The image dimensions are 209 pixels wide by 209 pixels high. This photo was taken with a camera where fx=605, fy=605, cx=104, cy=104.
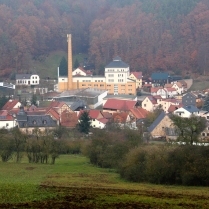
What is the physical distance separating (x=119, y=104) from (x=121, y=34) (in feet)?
72.9

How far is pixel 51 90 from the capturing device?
Result: 4659cm

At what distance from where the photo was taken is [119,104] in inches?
1467

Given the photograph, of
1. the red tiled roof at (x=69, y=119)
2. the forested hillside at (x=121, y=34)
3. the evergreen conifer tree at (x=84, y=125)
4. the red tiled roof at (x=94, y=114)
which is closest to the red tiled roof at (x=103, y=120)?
the red tiled roof at (x=94, y=114)

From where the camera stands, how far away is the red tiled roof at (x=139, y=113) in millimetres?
34250

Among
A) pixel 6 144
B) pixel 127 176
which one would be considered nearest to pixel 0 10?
pixel 6 144

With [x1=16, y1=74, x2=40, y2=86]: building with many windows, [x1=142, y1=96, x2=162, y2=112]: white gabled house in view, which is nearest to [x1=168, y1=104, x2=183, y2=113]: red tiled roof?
[x1=142, y1=96, x2=162, y2=112]: white gabled house

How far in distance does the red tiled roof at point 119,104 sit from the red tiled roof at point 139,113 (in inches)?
29.6

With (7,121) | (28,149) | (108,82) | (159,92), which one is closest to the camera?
(28,149)

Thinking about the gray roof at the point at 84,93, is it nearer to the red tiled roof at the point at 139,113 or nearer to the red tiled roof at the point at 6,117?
the red tiled roof at the point at 139,113

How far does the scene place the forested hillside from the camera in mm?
53250

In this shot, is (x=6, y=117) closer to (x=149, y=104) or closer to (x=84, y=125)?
(x=84, y=125)

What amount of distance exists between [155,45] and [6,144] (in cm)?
3749

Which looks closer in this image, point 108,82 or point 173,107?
point 173,107

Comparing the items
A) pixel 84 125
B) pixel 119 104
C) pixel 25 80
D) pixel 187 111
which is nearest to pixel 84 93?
pixel 119 104
